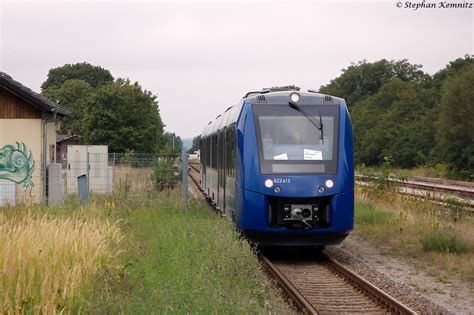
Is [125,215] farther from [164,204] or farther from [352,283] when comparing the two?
[352,283]

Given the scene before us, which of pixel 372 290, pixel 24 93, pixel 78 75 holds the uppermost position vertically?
pixel 78 75

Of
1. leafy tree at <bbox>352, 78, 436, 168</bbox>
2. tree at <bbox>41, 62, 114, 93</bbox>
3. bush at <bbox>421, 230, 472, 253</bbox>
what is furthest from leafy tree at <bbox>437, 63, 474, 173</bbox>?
tree at <bbox>41, 62, 114, 93</bbox>

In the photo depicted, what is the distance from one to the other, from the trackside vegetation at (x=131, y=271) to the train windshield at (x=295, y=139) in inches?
62.2

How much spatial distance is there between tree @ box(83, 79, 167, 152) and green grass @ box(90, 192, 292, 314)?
3595 cm

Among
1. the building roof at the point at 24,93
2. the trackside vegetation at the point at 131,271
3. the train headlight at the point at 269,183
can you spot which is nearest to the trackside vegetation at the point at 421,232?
the train headlight at the point at 269,183

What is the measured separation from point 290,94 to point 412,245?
413cm

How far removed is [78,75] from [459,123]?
54403mm

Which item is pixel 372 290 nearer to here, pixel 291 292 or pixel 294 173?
pixel 291 292

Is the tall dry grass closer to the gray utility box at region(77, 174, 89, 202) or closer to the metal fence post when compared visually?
the gray utility box at region(77, 174, 89, 202)

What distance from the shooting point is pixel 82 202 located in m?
16.8

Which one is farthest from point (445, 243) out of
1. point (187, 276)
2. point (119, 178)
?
point (119, 178)

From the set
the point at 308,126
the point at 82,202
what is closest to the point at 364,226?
the point at 308,126

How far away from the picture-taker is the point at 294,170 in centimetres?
1225

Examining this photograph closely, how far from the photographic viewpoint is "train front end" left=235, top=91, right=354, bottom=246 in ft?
39.8
